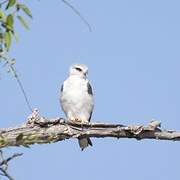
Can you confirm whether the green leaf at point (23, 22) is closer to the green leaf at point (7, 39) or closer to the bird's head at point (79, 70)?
the green leaf at point (7, 39)

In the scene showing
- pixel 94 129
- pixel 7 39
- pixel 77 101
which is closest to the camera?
pixel 7 39

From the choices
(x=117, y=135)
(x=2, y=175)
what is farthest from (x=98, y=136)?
(x=2, y=175)

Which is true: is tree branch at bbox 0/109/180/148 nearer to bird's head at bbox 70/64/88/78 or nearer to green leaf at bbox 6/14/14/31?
green leaf at bbox 6/14/14/31

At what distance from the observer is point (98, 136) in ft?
15.3

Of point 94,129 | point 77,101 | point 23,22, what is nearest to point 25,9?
point 23,22

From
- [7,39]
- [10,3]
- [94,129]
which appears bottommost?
[7,39]

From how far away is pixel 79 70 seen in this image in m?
11.2

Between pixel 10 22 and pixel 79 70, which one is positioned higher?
pixel 79 70

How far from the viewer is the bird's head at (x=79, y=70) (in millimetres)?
→ 11117

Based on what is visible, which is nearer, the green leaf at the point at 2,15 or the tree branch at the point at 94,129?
the green leaf at the point at 2,15

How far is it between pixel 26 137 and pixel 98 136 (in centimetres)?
199

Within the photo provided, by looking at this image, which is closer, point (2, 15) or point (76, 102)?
point (2, 15)

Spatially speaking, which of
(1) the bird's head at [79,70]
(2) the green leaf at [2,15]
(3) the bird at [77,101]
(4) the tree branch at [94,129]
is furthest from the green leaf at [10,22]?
(1) the bird's head at [79,70]

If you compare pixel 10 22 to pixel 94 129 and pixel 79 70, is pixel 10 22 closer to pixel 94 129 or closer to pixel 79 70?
pixel 94 129
